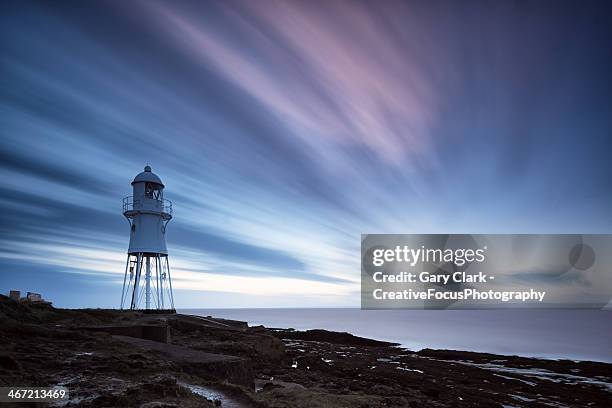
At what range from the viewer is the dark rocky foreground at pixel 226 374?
795 centimetres

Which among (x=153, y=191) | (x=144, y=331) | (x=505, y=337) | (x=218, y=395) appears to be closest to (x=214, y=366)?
(x=218, y=395)

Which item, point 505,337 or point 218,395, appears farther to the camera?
point 505,337

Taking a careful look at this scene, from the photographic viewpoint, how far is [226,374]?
10.9m

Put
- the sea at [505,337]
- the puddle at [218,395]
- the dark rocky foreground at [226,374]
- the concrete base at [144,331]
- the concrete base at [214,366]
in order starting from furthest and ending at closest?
the sea at [505,337], the concrete base at [144,331], the concrete base at [214,366], the puddle at [218,395], the dark rocky foreground at [226,374]

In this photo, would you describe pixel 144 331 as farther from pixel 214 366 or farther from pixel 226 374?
pixel 226 374

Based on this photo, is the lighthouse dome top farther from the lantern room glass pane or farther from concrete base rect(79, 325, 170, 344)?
concrete base rect(79, 325, 170, 344)

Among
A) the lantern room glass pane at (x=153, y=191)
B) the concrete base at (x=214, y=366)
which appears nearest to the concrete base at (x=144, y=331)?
the concrete base at (x=214, y=366)

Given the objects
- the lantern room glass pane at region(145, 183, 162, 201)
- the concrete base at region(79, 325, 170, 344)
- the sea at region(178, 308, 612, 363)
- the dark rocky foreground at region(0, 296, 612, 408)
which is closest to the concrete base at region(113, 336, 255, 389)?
the dark rocky foreground at region(0, 296, 612, 408)

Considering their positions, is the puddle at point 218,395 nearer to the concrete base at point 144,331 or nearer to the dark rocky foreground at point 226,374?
the dark rocky foreground at point 226,374

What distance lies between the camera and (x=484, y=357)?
110 feet

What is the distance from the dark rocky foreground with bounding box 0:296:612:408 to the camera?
7.95m

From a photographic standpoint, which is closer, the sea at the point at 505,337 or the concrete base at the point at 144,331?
the concrete base at the point at 144,331


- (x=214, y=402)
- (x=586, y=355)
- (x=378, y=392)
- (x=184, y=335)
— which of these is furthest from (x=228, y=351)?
(x=586, y=355)

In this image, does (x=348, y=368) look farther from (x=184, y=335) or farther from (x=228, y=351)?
(x=184, y=335)
